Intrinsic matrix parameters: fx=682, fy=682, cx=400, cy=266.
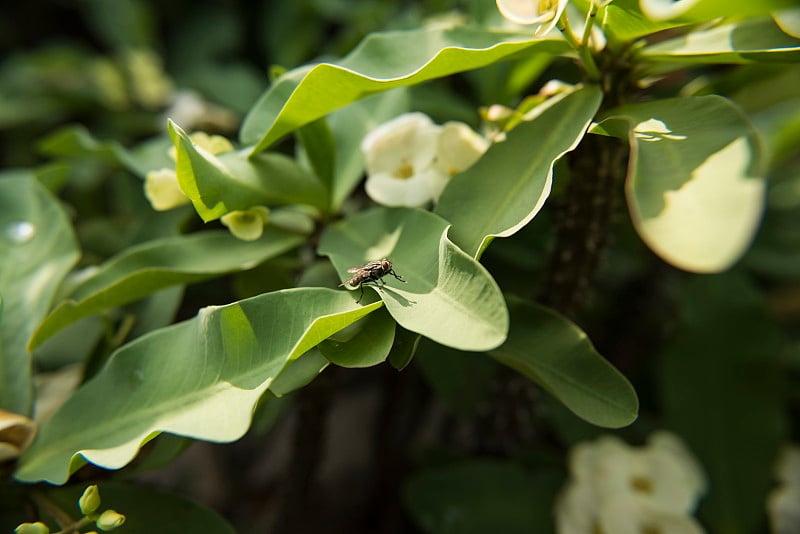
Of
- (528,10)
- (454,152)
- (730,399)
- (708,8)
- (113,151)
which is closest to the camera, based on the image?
(708,8)

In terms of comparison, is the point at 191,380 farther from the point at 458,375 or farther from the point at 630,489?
the point at 630,489

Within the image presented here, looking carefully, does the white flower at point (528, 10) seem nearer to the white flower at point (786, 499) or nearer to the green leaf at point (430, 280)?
the green leaf at point (430, 280)

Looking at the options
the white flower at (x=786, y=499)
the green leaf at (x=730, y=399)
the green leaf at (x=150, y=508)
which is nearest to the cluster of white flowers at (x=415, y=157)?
the green leaf at (x=150, y=508)

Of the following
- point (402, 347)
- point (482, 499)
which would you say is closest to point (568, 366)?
point (402, 347)

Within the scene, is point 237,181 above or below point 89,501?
above

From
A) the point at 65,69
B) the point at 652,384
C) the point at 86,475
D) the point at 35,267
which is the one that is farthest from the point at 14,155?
the point at 652,384

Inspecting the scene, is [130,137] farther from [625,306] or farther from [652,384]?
[652,384]

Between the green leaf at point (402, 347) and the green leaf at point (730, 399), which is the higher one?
the green leaf at point (402, 347)
